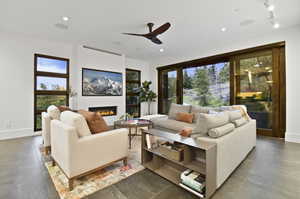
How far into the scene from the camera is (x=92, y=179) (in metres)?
1.96

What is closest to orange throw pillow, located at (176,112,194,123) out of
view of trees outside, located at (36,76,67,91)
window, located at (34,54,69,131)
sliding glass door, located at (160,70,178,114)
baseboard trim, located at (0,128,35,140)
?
sliding glass door, located at (160,70,178,114)

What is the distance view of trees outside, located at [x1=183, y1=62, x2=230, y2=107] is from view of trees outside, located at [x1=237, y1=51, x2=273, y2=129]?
49 centimetres

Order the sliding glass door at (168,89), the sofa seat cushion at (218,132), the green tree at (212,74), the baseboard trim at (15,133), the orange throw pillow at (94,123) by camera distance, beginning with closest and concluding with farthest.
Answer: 1. the sofa seat cushion at (218,132)
2. the orange throw pillow at (94,123)
3. the baseboard trim at (15,133)
4. the green tree at (212,74)
5. the sliding glass door at (168,89)

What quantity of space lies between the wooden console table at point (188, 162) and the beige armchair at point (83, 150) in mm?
464

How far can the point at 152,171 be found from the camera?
219cm

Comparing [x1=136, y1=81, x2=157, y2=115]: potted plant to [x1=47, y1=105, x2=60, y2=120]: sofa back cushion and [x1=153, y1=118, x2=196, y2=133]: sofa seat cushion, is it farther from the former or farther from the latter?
[x1=47, y1=105, x2=60, y2=120]: sofa back cushion

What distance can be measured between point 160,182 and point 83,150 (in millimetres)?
1101

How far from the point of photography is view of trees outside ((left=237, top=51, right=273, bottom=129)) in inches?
161

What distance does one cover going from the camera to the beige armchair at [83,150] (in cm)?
172

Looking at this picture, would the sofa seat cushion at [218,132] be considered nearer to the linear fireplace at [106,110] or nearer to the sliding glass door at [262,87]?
the sliding glass door at [262,87]

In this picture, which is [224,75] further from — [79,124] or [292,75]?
[79,124]

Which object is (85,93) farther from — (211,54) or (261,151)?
(261,151)

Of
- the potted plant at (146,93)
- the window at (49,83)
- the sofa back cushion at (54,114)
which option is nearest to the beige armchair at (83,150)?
the sofa back cushion at (54,114)

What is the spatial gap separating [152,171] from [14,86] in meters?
4.61
